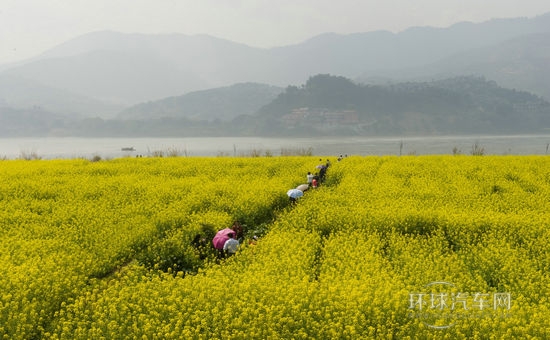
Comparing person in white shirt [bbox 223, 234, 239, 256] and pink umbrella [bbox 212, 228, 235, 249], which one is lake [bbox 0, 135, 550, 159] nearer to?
pink umbrella [bbox 212, 228, 235, 249]

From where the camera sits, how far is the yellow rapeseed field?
6.77 metres

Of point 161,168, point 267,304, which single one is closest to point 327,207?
point 267,304

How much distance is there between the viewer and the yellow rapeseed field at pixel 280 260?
6.77 metres

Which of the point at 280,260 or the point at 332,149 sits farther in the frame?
the point at 332,149

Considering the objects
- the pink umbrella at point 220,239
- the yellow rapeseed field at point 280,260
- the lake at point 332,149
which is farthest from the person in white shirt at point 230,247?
the lake at point 332,149

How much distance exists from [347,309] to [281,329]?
1205 mm

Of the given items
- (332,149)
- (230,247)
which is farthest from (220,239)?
(332,149)

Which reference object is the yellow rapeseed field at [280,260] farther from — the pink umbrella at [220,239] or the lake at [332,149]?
the lake at [332,149]

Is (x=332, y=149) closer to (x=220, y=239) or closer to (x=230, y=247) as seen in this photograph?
(x=220, y=239)

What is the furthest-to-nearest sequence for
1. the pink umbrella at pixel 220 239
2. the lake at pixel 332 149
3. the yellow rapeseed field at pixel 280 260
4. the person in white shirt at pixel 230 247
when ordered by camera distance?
the lake at pixel 332 149, the pink umbrella at pixel 220 239, the person in white shirt at pixel 230 247, the yellow rapeseed field at pixel 280 260

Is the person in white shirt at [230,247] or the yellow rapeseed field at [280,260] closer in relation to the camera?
the yellow rapeseed field at [280,260]

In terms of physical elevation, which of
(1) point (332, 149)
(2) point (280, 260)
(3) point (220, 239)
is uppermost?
(3) point (220, 239)

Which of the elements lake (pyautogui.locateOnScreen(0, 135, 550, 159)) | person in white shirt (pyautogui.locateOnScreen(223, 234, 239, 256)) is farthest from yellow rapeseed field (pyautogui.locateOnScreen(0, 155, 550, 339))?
lake (pyautogui.locateOnScreen(0, 135, 550, 159))

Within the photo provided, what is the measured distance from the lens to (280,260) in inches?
368
